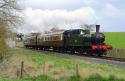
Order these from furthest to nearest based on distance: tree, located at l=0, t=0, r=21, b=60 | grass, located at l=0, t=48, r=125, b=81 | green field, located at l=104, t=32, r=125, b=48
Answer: green field, located at l=104, t=32, r=125, b=48 < tree, located at l=0, t=0, r=21, b=60 < grass, located at l=0, t=48, r=125, b=81

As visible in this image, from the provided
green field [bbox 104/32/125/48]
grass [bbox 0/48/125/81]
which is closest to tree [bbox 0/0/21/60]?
grass [bbox 0/48/125/81]

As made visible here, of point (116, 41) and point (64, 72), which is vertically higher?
point (116, 41)

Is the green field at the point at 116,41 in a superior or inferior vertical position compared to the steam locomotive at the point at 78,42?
inferior

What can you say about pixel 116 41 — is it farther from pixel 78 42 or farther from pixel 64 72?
pixel 64 72

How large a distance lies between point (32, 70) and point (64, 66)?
2.55 meters

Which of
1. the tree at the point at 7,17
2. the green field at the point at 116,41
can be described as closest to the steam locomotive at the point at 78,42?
the tree at the point at 7,17

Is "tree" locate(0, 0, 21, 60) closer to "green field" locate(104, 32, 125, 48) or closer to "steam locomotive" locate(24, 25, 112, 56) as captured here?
"steam locomotive" locate(24, 25, 112, 56)

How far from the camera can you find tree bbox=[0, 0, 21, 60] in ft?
143

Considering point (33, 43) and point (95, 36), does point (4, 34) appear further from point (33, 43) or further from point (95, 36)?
point (33, 43)

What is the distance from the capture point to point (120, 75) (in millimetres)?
24719

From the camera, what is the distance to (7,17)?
47062mm

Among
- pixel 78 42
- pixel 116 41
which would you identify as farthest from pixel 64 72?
pixel 116 41

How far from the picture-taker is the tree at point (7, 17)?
43.5m

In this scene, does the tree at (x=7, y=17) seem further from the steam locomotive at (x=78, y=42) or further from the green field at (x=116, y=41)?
the green field at (x=116, y=41)
